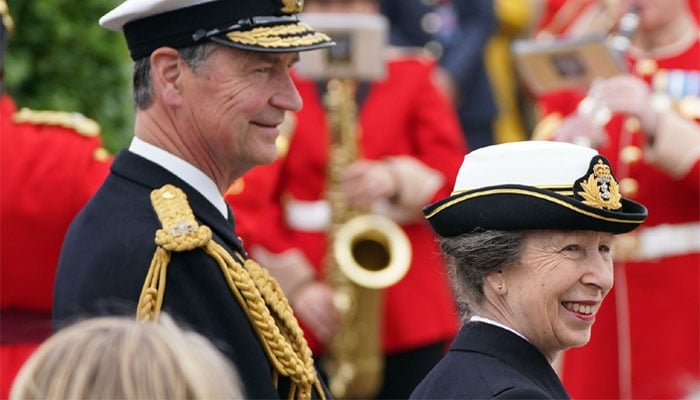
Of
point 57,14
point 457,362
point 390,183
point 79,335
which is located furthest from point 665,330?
point 79,335

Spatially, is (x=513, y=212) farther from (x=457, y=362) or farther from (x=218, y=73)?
(x=218, y=73)

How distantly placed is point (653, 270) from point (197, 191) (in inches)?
125

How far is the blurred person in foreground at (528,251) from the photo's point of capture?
3.47 meters

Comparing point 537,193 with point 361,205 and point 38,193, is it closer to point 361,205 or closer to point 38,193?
point 38,193

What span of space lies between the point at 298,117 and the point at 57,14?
3.67 feet

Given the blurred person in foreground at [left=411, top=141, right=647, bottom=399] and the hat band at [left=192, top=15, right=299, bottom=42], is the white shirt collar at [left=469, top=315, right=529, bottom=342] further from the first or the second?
the hat band at [left=192, top=15, right=299, bottom=42]

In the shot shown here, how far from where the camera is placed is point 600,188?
3510 millimetres

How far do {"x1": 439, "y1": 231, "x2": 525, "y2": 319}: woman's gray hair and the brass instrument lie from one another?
125 inches

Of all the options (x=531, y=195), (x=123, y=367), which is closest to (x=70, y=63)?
(x=531, y=195)

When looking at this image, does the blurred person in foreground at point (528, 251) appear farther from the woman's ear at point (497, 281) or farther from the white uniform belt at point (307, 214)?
the white uniform belt at point (307, 214)

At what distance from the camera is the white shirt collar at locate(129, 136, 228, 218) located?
393cm

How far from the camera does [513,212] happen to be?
11.4ft

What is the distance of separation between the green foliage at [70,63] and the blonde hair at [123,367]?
4312 millimetres

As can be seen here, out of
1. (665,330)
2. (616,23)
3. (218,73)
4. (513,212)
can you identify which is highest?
(616,23)
